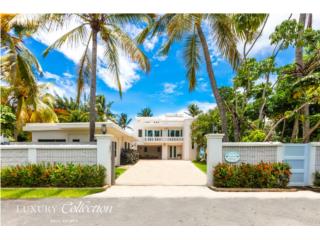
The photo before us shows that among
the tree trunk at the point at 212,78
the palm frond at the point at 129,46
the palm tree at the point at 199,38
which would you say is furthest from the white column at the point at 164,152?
the palm frond at the point at 129,46

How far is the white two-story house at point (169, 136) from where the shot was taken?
27812 mm

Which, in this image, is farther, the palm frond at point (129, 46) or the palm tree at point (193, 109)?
the palm tree at point (193, 109)

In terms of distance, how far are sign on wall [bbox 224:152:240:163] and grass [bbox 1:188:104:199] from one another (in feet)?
14.3

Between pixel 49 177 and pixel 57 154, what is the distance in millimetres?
824

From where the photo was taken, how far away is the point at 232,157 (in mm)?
7906

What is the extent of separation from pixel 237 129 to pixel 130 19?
6.44m

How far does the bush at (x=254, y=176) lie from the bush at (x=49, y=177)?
13.9 feet

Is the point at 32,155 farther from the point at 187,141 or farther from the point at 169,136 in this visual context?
the point at 169,136

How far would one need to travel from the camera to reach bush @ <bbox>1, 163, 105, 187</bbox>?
7.60 metres

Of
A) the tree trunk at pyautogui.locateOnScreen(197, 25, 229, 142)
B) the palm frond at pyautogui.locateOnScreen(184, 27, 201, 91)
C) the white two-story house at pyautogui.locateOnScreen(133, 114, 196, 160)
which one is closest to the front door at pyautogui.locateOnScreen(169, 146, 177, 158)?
the white two-story house at pyautogui.locateOnScreen(133, 114, 196, 160)

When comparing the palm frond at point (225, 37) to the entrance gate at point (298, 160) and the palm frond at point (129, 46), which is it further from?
the entrance gate at point (298, 160)
